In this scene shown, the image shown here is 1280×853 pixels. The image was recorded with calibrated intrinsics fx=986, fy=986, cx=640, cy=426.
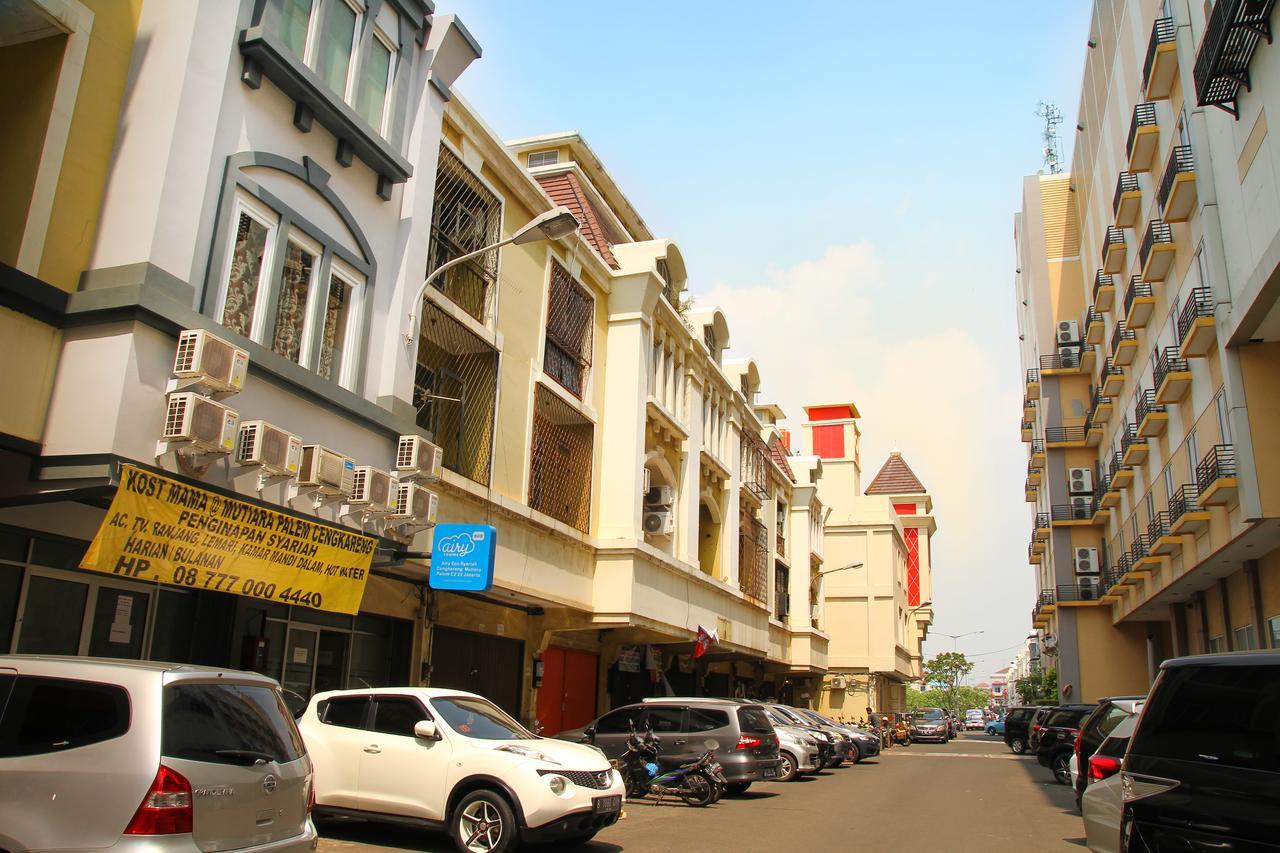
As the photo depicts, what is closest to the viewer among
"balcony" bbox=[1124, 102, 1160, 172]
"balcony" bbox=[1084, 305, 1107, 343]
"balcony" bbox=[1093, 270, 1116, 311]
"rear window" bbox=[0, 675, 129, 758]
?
"rear window" bbox=[0, 675, 129, 758]

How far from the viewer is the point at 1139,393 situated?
30.2 meters

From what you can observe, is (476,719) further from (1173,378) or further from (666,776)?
(1173,378)

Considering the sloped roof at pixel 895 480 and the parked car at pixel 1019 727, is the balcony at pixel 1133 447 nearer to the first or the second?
the parked car at pixel 1019 727

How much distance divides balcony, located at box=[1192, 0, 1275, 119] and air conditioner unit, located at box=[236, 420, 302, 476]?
17377 mm

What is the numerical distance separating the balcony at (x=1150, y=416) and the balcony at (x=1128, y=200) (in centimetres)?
504

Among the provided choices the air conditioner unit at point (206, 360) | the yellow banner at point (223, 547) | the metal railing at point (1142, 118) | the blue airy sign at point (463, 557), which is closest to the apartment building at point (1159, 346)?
the metal railing at point (1142, 118)

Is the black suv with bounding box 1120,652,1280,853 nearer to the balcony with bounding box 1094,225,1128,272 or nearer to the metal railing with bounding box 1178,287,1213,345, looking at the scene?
the metal railing with bounding box 1178,287,1213,345

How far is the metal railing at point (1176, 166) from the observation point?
21969 millimetres

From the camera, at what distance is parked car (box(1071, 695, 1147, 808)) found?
13.9 m

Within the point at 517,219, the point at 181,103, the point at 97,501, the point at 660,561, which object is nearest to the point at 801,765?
the point at 660,561

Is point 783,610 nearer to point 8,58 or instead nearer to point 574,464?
point 574,464

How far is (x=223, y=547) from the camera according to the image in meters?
10.0

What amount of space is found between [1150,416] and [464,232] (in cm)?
1955

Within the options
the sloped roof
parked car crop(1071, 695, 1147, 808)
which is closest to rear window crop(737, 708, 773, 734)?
parked car crop(1071, 695, 1147, 808)
